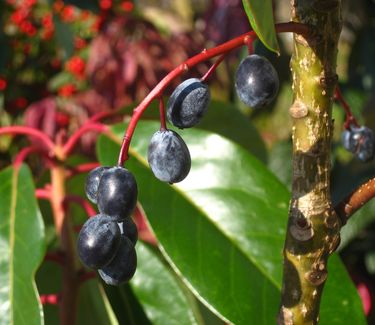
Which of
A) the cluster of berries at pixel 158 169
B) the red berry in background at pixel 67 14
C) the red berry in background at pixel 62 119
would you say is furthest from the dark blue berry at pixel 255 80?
the red berry in background at pixel 67 14

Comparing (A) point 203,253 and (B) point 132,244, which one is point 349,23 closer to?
(A) point 203,253

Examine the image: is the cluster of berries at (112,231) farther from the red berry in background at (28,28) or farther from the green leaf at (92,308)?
the red berry in background at (28,28)

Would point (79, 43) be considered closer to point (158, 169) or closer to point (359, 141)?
point (359, 141)

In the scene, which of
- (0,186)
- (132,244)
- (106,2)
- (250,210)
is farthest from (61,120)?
(132,244)

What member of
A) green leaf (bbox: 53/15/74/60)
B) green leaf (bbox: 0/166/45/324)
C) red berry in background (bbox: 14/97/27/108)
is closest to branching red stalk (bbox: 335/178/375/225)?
green leaf (bbox: 0/166/45/324)

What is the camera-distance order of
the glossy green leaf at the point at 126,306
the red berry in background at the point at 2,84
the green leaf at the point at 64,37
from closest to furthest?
the glossy green leaf at the point at 126,306 < the green leaf at the point at 64,37 < the red berry in background at the point at 2,84

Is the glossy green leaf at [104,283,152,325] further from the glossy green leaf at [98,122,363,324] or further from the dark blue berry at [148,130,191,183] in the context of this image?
the dark blue berry at [148,130,191,183]

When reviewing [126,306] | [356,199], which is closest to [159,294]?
[126,306]

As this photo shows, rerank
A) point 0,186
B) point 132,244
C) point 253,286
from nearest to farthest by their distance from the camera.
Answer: point 132,244
point 253,286
point 0,186
